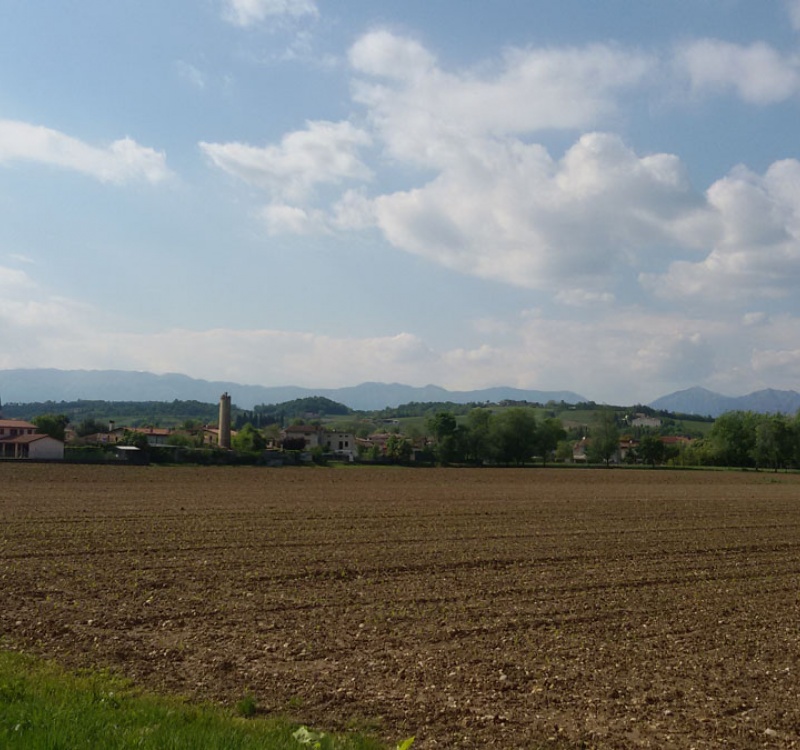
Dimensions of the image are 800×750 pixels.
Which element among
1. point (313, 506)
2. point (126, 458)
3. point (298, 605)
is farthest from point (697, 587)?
point (126, 458)

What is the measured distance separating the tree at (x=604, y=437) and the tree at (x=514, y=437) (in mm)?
21158

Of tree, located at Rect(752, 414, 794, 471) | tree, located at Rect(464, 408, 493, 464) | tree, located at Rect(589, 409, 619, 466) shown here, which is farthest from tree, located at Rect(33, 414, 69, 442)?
tree, located at Rect(752, 414, 794, 471)

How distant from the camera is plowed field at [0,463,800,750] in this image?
10.0 metres

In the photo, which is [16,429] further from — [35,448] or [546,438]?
[546,438]

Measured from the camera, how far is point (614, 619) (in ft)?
49.6

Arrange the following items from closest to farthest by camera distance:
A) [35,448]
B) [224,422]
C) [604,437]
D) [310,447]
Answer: [35,448], [310,447], [224,422], [604,437]

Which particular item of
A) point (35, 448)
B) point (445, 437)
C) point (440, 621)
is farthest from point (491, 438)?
point (440, 621)

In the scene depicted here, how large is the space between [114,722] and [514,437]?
125 m

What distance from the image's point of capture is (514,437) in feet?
429

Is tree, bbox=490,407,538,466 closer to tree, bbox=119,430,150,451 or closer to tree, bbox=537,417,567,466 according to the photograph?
tree, bbox=537,417,567,466

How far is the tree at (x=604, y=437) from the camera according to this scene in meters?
150

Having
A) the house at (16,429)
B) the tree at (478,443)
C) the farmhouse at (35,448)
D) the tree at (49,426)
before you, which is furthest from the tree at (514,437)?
the house at (16,429)

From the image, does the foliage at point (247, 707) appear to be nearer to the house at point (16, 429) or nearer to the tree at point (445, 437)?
the tree at point (445, 437)

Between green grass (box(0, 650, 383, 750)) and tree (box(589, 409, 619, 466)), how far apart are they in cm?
14652
